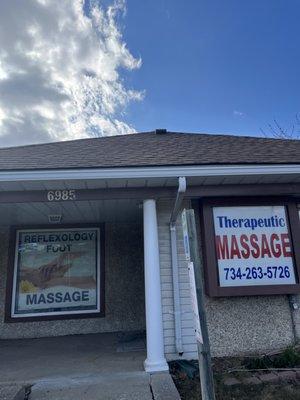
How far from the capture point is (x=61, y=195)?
15.3ft

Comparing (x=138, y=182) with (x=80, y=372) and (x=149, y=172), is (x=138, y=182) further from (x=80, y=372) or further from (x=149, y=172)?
(x=80, y=372)

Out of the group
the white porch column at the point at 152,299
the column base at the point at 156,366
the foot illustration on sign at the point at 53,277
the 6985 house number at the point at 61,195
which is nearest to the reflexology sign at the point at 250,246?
the white porch column at the point at 152,299

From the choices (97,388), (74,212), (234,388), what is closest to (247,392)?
(234,388)

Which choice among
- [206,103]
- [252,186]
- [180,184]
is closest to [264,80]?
[206,103]

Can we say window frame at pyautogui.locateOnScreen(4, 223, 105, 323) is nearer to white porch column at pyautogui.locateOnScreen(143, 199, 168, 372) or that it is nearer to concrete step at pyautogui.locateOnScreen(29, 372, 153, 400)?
white porch column at pyautogui.locateOnScreen(143, 199, 168, 372)

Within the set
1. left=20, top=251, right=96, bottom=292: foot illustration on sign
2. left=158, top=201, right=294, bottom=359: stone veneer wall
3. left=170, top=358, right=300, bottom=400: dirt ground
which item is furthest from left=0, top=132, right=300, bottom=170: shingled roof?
left=170, top=358, right=300, bottom=400: dirt ground

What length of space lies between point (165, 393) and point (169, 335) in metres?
1.41

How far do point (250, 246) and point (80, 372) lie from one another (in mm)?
2991

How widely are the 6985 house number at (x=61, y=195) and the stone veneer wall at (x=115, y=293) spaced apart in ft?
9.15

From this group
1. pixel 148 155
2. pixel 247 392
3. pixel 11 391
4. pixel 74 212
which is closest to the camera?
pixel 11 391

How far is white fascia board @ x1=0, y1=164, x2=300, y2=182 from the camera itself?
14.1ft

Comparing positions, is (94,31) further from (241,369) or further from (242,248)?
(241,369)

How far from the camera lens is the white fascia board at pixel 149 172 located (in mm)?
4312

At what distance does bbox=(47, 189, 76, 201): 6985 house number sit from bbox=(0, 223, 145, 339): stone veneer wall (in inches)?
110
